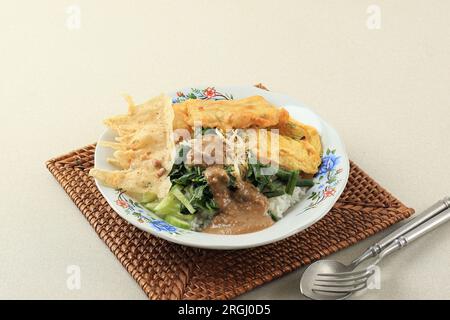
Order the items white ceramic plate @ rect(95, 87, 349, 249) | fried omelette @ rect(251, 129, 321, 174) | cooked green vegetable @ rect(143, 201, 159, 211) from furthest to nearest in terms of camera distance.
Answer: fried omelette @ rect(251, 129, 321, 174) < cooked green vegetable @ rect(143, 201, 159, 211) < white ceramic plate @ rect(95, 87, 349, 249)

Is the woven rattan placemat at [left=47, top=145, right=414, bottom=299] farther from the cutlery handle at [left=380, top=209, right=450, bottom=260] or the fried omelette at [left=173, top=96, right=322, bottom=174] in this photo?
the fried omelette at [left=173, top=96, right=322, bottom=174]

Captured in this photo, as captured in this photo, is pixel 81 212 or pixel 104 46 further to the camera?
pixel 104 46

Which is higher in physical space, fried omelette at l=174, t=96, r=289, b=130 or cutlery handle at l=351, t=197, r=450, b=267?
fried omelette at l=174, t=96, r=289, b=130

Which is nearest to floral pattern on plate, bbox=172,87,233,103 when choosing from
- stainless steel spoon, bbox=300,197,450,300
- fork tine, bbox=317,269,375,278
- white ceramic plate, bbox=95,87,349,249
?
white ceramic plate, bbox=95,87,349,249

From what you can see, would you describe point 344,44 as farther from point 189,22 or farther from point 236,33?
point 189,22

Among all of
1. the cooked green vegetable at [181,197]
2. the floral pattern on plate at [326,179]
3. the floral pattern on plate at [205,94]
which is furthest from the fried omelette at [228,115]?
the cooked green vegetable at [181,197]

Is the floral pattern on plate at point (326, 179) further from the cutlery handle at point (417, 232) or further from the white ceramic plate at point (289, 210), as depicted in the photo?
the cutlery handle at point (417, 232)

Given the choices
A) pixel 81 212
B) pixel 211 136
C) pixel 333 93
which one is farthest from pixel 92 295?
pixel 333 93
